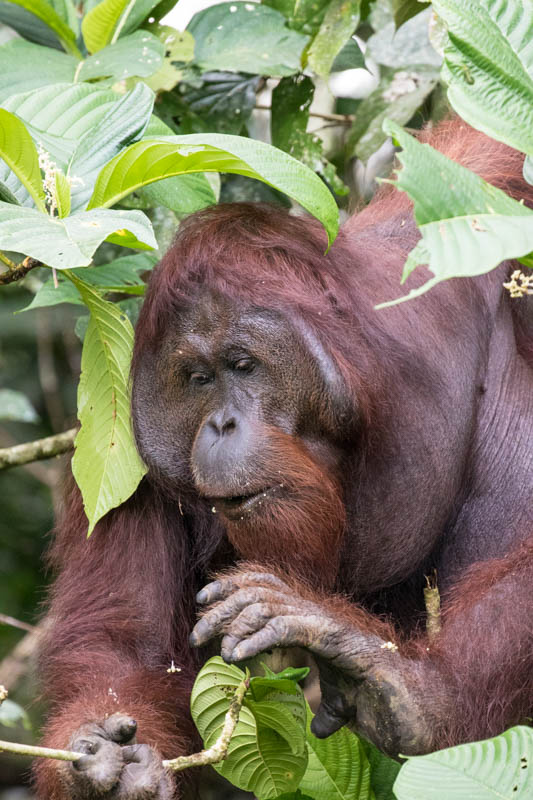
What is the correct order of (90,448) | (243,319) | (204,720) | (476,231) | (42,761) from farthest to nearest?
1. (42,761)
2. (90,448)
3. (243,319)
4. (204,720)
5. (476,231)

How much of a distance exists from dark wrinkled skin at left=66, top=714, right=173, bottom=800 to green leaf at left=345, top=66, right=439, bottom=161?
2068 mm

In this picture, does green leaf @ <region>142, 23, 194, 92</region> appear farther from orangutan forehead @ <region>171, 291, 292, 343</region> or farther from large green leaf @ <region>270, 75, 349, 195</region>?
orangutan forehead @ <region>171, 291, 292, 343</region>

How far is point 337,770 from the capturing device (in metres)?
2.67

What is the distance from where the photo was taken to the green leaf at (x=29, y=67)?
3.08m

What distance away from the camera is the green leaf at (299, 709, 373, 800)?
265cm

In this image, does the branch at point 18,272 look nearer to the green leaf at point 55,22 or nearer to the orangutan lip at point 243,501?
the orangutan lip at point 243,501

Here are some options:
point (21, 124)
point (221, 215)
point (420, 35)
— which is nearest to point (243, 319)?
point (221, 215)

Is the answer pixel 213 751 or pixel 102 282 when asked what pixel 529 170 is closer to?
pixel 213 751

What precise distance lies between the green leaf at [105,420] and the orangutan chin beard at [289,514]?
12.1 inches

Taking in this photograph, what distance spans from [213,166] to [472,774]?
122 centimetres

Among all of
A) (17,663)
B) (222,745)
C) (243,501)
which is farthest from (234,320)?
(17,663)

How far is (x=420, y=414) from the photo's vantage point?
9.14 feet

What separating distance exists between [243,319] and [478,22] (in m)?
0.94

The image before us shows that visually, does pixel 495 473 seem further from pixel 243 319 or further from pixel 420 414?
pixel 243 319
